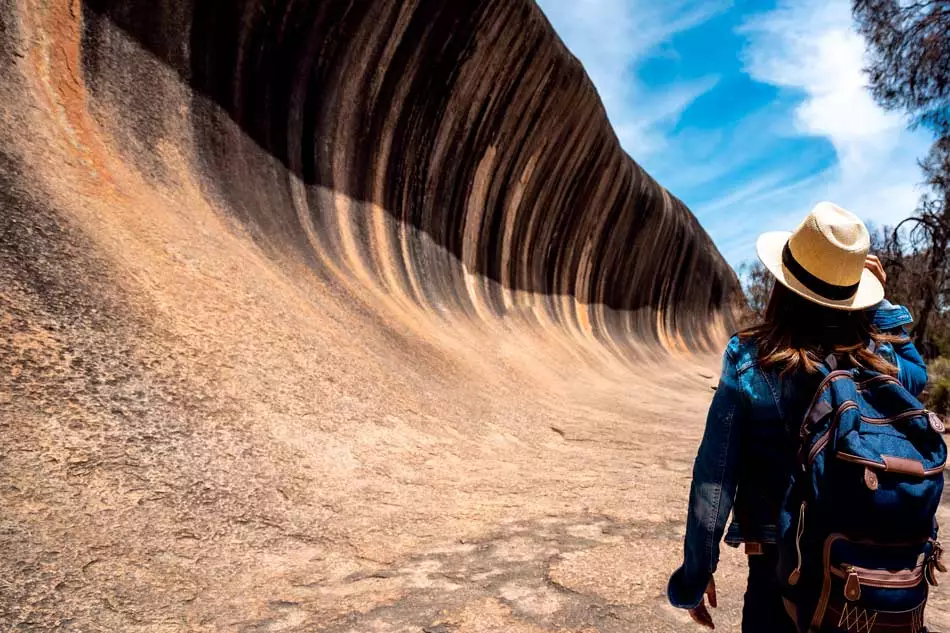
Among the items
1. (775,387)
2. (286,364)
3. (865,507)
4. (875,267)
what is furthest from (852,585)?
(286,364)

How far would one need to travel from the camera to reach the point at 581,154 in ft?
48.2

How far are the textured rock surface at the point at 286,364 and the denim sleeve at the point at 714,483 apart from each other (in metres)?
1.14

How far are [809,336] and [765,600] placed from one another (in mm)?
567

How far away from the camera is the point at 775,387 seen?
1314 millimetres

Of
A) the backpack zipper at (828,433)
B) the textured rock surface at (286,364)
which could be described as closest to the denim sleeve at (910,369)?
the backpack zipper at (828,433)

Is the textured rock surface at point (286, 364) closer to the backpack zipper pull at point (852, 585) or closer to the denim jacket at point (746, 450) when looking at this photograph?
the denim jacket at point (746, 450)

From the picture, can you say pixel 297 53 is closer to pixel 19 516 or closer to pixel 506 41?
pixel 506 41

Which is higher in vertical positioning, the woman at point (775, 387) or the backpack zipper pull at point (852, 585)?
the woman at point (775, 387)

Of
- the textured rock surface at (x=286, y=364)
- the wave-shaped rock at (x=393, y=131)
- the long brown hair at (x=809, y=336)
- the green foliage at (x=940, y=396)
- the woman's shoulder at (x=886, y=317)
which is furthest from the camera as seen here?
the green foliage at (x=940, y=396)

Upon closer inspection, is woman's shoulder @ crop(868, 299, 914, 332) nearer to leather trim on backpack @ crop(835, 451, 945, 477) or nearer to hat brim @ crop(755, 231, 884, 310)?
hat brim @ crop(755, 231, 884, 310)

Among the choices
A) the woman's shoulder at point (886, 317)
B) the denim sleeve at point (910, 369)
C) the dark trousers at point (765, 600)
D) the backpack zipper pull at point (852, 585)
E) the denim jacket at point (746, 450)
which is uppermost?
the woman's shoulder at point (886, 317)

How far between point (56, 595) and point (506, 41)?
33.9 ft

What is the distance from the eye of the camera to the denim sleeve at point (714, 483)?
1.36 metres

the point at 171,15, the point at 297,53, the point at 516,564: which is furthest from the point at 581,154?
the point at 516,564
